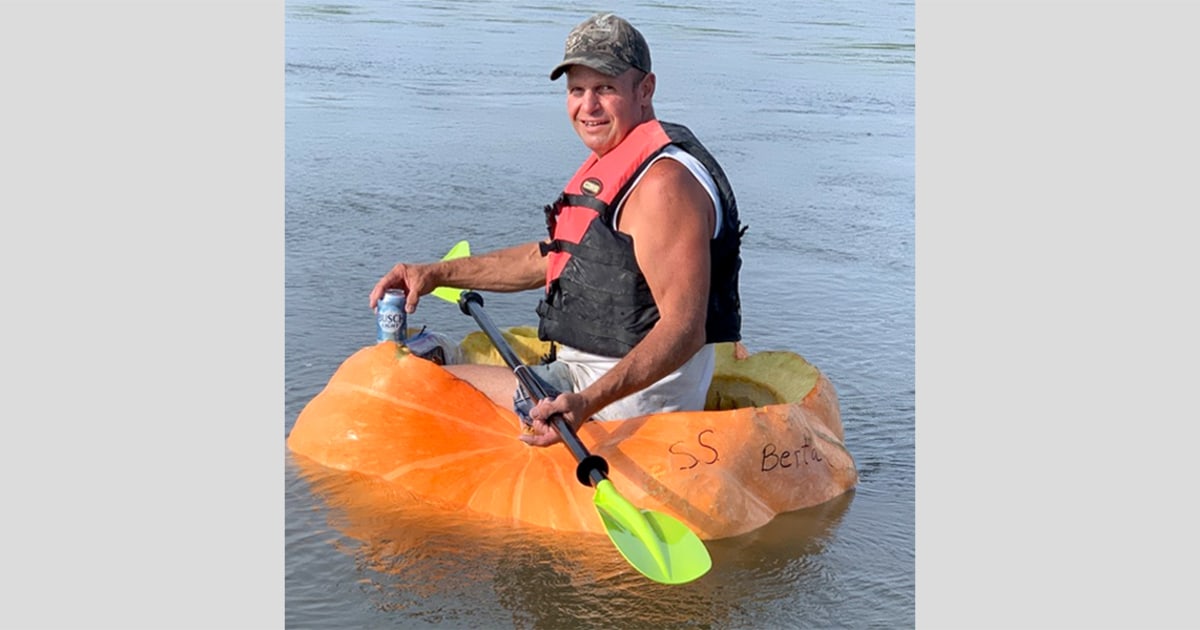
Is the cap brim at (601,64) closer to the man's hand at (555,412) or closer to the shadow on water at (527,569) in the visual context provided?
the man's hand at (555,412)

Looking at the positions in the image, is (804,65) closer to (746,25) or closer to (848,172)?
(746,25)

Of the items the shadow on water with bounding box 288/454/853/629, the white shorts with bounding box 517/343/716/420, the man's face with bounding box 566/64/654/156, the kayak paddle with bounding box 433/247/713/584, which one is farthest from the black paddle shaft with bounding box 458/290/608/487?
the man's face with bounding box 566/64/654/156

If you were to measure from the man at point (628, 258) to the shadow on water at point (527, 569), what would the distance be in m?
0.35

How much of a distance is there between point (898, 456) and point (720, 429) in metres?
1.16

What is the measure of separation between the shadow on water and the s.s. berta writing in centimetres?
18

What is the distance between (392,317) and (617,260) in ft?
2.84

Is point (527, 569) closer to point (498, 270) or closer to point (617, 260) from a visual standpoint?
point (617, 260)

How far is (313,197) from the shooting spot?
8.29m

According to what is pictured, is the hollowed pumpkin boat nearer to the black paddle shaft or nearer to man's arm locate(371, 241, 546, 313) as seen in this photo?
the black paddle shaft

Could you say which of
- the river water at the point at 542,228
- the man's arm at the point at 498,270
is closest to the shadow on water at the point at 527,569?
the river water at the point at 542,228

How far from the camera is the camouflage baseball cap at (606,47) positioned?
14.5ft

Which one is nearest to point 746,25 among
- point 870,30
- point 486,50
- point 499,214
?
point 870,30

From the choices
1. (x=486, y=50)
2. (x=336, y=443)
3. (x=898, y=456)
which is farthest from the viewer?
(x=486, y=50)

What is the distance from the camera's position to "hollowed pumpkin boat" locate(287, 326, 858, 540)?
442 cm
